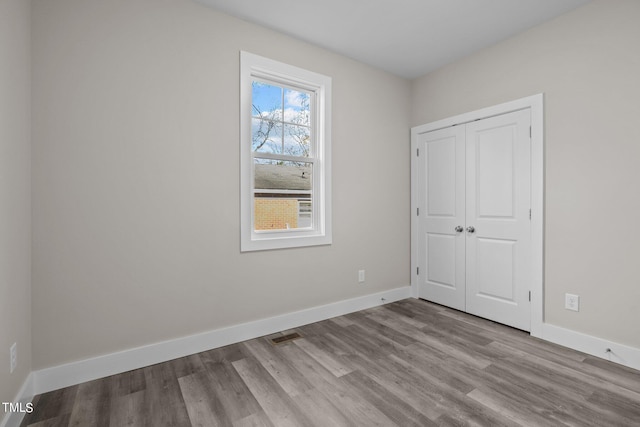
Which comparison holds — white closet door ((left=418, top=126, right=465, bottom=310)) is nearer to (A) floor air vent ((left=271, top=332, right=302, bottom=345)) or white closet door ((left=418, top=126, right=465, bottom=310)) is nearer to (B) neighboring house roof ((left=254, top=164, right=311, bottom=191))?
(B) neighboring house roof ((left=254, top=164, right=311, bottom=191))

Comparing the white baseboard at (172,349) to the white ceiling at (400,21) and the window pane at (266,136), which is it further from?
the white ceiling at (400,21)

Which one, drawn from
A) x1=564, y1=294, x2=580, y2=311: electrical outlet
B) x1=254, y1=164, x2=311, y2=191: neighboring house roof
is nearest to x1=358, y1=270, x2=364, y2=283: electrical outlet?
x1=254, y1=164, x2=311, y2=191: neighboring house roof

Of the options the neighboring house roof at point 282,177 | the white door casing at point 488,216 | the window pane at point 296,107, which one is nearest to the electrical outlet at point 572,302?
the white door casing at point 488,216

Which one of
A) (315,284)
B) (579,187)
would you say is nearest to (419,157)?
Result: (579,187)

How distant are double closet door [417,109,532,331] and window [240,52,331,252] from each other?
1.33m

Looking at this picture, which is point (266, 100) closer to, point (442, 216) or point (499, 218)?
point (442, 216)

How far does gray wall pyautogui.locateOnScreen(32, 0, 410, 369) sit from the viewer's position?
191 centimetres

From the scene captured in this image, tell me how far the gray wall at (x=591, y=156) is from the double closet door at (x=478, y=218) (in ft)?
0.72

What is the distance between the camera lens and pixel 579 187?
7.91 feet

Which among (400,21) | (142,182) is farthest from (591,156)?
(142,182)

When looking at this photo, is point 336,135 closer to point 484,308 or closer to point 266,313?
point 266,313

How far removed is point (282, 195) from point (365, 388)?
174 centimetres

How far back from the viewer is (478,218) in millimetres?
3131

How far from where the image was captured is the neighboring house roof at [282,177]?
2.79 m
